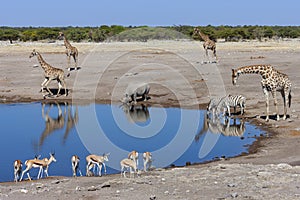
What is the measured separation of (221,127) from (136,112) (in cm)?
475

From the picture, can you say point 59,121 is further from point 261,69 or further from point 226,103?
point 261,69

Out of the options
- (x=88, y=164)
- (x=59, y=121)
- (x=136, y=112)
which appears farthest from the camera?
(x=136, y=112)

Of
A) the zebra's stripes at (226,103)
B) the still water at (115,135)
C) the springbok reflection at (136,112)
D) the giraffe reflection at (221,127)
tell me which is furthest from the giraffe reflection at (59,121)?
the zebra's stripes at (226,103)

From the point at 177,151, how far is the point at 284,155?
10.4 ft

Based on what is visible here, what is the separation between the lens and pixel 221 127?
19109 millimetres

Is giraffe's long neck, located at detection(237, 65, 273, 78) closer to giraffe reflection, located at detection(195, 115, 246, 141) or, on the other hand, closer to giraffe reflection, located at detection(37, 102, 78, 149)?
giraffe reflection, located at detection(195, 115, 246, 141)

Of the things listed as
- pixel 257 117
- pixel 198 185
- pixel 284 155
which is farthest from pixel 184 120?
pixel 198 185

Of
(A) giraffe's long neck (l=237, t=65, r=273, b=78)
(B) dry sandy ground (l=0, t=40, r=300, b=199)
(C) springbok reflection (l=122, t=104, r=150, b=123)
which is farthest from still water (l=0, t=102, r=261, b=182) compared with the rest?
(A) giraffe's long neck (l=237, t=65, r=273, b=78)

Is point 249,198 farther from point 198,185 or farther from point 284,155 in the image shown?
point 284,155

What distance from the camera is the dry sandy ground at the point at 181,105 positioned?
10273 millimetres

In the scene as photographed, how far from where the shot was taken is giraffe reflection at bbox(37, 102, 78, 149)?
1836cm

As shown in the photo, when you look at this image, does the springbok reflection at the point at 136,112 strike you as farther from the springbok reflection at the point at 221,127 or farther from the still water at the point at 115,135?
the springbok reflection at the point at 221,127

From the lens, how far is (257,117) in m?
20.4

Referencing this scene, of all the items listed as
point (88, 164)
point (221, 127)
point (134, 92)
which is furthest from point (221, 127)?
point (88, 164)
